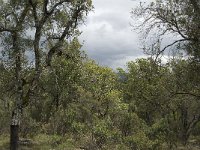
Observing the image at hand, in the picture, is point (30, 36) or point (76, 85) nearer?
point (30, 36)

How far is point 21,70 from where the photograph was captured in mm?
24297

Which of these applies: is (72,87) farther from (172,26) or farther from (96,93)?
(172,26)

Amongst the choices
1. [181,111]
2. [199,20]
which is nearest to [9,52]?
[199,20]

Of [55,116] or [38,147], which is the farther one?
[55,116]

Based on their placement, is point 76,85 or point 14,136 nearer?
point 14,136

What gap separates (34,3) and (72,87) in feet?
62.8

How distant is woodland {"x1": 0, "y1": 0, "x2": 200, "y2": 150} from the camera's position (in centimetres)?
1906

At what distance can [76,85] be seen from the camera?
1634 inches

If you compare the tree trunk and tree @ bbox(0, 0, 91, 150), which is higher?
tree @ bbox(0, 0, 91, 150)

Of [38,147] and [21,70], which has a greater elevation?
[21,70]

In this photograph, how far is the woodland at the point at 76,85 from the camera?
19.1 meters

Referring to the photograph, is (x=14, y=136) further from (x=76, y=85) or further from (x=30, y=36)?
(x=76, y=85)

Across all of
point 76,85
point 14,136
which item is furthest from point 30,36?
point 76,85

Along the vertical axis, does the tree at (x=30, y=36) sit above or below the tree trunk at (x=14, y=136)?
above
